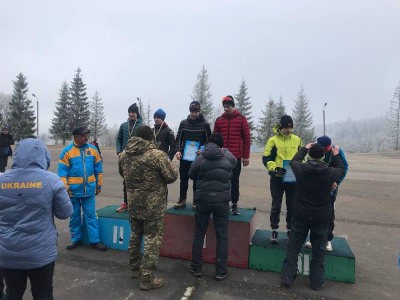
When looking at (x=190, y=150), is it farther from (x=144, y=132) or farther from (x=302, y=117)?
(x=302, y=117)

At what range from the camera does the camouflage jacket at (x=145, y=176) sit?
3746 mm

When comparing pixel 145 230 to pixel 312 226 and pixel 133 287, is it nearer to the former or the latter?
pixel 133 287

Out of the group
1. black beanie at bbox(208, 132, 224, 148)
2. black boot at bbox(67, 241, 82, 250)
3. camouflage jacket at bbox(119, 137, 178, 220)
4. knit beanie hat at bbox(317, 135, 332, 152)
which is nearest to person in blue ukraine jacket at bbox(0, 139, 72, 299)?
camouflage jacket at bbox(119, 137, 178, 220)

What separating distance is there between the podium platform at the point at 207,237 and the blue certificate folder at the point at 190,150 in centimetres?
94

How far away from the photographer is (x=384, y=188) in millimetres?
12016

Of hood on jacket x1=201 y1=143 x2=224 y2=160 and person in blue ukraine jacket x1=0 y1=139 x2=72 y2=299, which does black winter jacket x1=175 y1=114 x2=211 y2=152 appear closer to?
hood on jacket x1=201 y1=143 x2=224 y2=160

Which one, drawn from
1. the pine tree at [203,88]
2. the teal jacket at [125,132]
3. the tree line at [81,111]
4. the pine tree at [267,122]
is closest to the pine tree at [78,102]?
the tree line at [81,111]

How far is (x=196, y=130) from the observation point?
502 centimetres

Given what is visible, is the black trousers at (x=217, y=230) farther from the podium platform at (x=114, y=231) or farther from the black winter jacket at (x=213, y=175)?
the podium platform at (x=114, y=231)

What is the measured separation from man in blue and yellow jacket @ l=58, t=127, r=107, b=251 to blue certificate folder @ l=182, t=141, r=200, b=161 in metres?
1.66

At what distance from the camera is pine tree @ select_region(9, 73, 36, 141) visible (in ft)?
144

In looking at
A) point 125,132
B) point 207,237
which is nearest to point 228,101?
point 125,132

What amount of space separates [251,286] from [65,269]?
281 centimetres

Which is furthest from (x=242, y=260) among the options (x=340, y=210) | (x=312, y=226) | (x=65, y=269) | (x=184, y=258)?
(x=340, y=210)
